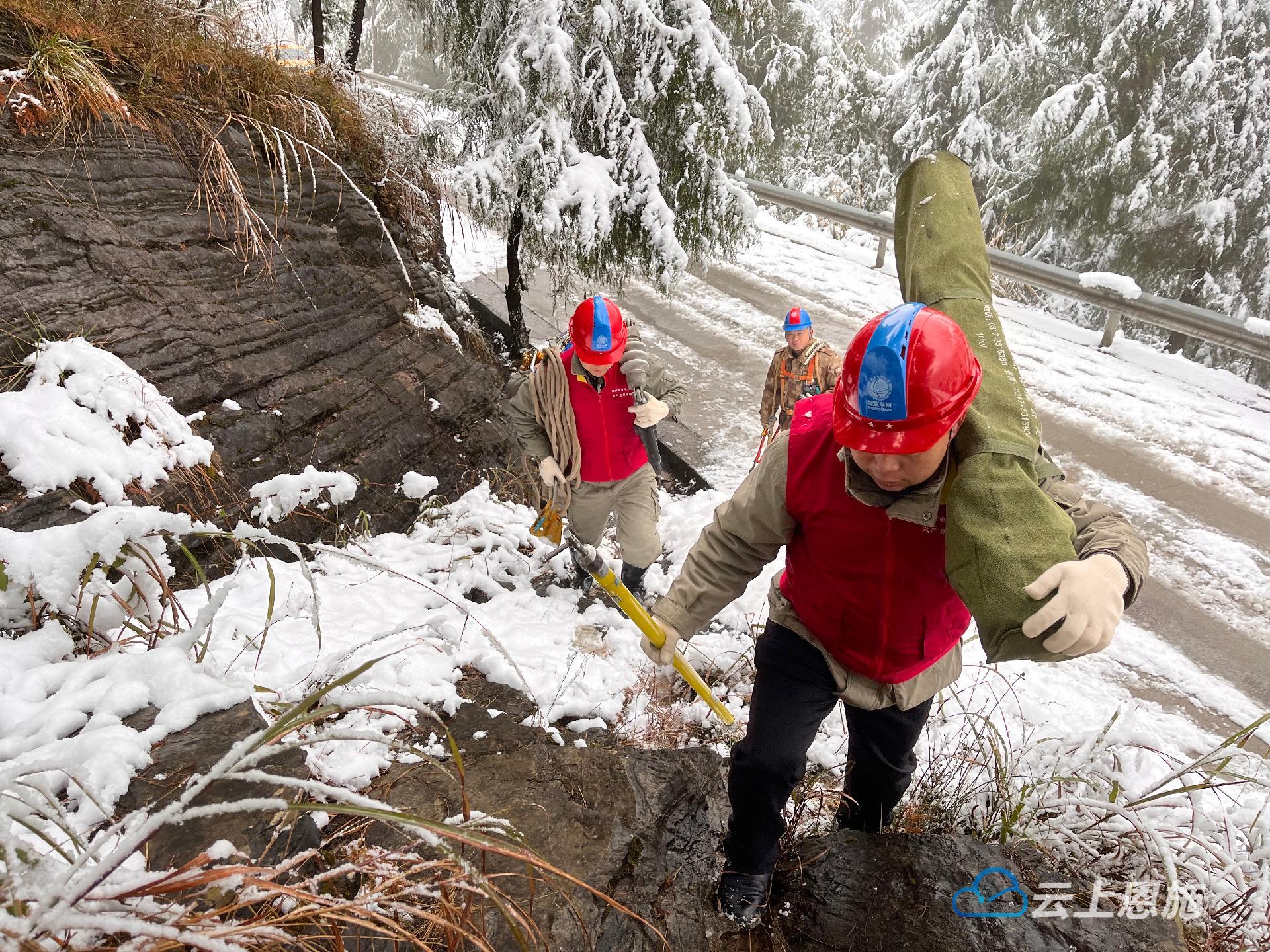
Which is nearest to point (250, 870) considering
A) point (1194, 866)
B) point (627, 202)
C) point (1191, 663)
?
point (1194, 866)

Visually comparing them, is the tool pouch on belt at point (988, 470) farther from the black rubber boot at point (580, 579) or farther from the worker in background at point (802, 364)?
the black rubber boot at point (580, 579)

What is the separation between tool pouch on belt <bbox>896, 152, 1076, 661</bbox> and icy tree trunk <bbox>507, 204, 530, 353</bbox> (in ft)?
18.6

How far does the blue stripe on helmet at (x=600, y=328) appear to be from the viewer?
4055 mm

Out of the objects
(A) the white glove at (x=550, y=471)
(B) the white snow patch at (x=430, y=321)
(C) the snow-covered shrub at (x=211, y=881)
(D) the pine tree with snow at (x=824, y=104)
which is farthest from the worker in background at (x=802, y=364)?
(D) the pine tree with snow at (x=824, y=104)

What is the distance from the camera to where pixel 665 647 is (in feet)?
7.93

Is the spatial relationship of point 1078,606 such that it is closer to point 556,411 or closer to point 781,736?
point 781,736

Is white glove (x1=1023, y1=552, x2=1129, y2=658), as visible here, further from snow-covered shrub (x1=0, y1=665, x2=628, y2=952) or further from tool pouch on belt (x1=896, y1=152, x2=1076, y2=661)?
snow-covered shrub (x1=0, y1=665, x2=628, y2=952)

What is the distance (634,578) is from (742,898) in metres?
3.03

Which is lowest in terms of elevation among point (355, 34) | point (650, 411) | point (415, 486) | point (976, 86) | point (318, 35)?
point (415, 486)

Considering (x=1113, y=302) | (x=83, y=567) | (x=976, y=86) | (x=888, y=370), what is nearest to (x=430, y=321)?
(x=83, y=567)

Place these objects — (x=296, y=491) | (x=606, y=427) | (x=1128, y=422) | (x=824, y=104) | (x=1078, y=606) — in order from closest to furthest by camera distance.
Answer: (x=1078, y=606), (x=296, y=491), (x=606, y=427), (x=1128, y=422), (x=824, y=104)

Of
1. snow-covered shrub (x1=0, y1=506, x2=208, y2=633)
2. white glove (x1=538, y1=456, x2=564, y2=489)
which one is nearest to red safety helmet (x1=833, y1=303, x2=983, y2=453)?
snow-covered shrub (x1=0, y1=506, x2=208, y2=633)

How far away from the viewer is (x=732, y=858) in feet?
7.32

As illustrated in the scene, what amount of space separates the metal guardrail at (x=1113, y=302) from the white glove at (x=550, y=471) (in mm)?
4464
